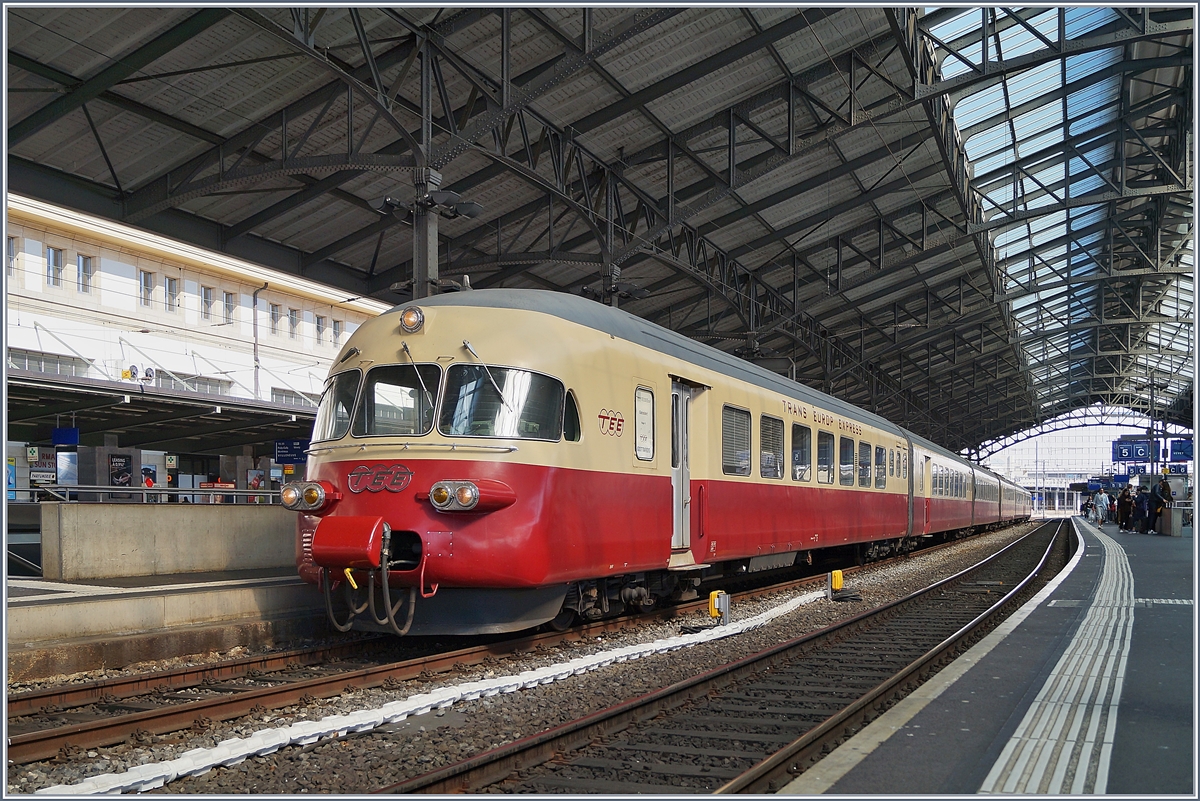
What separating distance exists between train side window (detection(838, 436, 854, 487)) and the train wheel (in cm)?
880

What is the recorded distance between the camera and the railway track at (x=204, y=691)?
6.27 meters

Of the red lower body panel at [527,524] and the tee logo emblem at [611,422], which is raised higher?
the tee logo emblem at [611,422]

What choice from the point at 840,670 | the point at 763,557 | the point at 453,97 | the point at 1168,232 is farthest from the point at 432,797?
the point at 1168,232

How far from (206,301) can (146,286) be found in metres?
2.83

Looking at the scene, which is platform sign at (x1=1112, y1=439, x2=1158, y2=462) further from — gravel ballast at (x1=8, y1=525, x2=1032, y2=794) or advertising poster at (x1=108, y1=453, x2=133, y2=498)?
advertising poster at (x1=108, y1=453, x2=133, y2=498)

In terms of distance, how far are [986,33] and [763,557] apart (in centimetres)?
1257

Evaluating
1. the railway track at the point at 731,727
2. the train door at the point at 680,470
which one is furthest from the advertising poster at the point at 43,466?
the railway track at the point at 731,727

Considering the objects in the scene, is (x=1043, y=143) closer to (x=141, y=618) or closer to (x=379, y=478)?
(x=379, y=478)

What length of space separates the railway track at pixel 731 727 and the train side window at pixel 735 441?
2.54 m

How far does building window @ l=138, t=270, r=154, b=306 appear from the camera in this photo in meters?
35.6

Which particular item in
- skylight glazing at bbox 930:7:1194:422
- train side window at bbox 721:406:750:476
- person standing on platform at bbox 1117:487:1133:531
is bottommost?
person standing on platform at bbox 1117:487:1133:531

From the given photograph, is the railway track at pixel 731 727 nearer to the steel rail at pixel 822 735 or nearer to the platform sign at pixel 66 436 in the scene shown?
the steel rail at pixel 822 735

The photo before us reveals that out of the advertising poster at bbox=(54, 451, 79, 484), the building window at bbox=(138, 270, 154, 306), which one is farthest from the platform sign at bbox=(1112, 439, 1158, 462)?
the advertising poster at bbox=(54, 451, 79, 484)

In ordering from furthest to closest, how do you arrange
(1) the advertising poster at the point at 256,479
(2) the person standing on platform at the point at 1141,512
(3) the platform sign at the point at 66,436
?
1. (2) the person standing on platform at the point at 1141,512
2. (1) the advertising poster at the point at 256,479
3. (3) the platform sign at the point at 66,436
